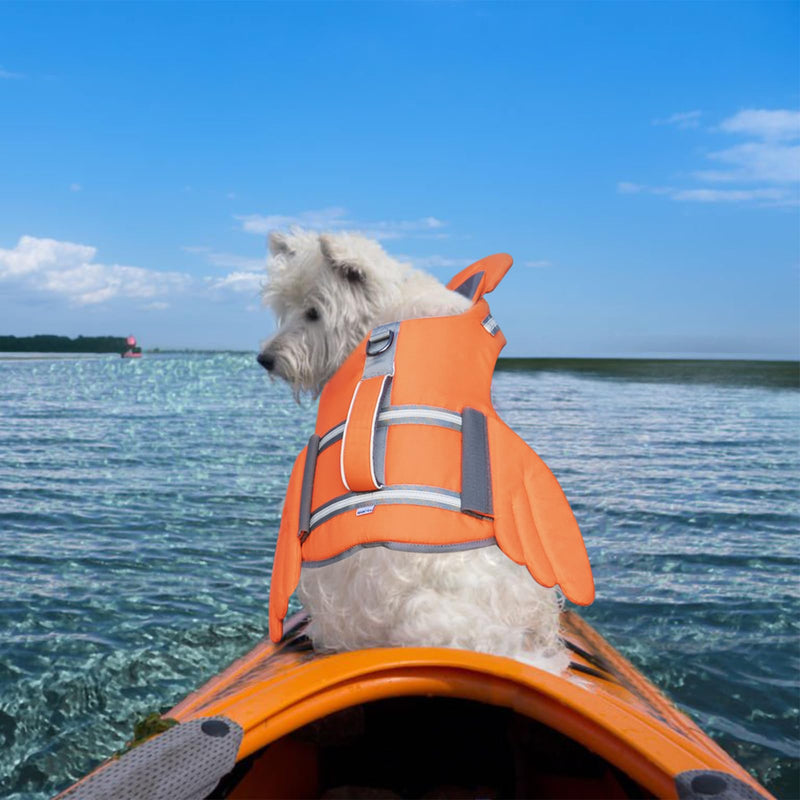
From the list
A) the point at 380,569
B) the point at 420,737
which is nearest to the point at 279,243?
the point at 380,569

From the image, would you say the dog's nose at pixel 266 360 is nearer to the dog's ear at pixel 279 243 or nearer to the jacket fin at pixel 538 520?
the dog's ear at pixel 279 243

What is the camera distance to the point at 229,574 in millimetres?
6484

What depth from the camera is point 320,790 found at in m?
2.71

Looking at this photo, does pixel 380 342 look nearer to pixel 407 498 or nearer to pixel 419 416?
pixel 419 416

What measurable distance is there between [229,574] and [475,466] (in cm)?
471

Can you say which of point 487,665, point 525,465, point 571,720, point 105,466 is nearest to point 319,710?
point 487,665

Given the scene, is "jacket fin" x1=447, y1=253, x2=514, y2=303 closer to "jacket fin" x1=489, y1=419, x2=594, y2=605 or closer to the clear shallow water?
"jacket fin" x1=489, y1=419, x2=594, y2=605

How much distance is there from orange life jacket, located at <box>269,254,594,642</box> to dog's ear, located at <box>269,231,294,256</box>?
92cm

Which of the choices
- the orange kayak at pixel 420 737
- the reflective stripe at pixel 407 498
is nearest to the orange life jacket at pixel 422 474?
the reflective stripe at pixel 407 498

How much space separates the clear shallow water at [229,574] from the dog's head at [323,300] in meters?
2.44

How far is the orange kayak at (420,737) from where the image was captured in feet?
5.51

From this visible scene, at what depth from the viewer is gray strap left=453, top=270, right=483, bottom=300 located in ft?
9.75

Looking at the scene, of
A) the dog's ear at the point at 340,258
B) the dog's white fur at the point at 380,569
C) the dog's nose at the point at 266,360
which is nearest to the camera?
the dog's white fur at the point at 380,569

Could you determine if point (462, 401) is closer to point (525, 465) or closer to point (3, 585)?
point (525, 465)
